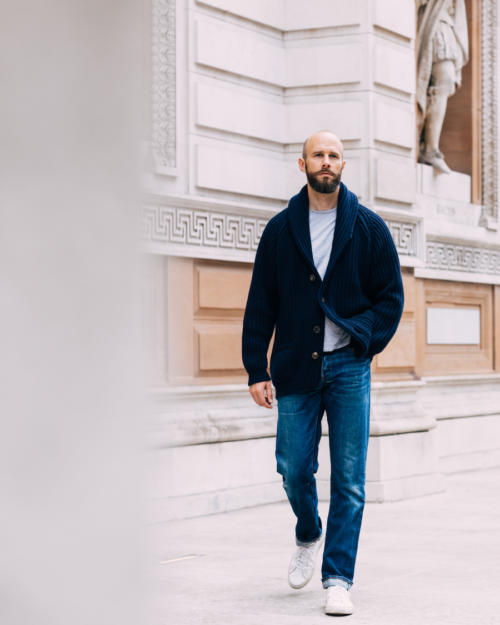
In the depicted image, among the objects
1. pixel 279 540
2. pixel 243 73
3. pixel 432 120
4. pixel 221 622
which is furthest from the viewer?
pixel 432 120

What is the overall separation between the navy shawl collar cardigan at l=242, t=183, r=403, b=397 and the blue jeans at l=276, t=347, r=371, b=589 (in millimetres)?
63

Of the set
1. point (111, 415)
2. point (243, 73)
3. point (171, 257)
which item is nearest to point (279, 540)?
point (171, 257)

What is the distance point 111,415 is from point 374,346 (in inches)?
137

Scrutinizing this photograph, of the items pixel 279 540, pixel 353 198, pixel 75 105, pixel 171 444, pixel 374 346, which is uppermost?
pixel 353 198

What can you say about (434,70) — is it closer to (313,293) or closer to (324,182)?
(324,182)

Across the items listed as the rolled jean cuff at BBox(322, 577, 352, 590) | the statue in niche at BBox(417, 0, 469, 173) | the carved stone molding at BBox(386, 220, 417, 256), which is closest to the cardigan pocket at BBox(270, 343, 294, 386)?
the rolled jean cuff at BBox(322, 577, 352, 590)

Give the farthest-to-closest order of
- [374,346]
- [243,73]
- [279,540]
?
[243,73], [279,540], [374,346]

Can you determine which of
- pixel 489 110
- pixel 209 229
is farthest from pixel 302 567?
pixel 489 110

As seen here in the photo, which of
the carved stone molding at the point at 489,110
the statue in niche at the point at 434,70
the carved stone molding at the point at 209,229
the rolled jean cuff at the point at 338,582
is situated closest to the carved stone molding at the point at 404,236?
the carved stone molding at the point at 209,229

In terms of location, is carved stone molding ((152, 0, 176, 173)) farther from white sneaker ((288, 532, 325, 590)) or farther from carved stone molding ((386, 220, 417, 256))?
white sneaker ((288, 532, 325, 590))

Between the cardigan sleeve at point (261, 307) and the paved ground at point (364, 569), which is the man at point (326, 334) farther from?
the paved ground at point (364, 569)

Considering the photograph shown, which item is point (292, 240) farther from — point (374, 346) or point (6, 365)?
point (6, 365)

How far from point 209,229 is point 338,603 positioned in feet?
12.5

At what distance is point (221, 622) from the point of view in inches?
164
